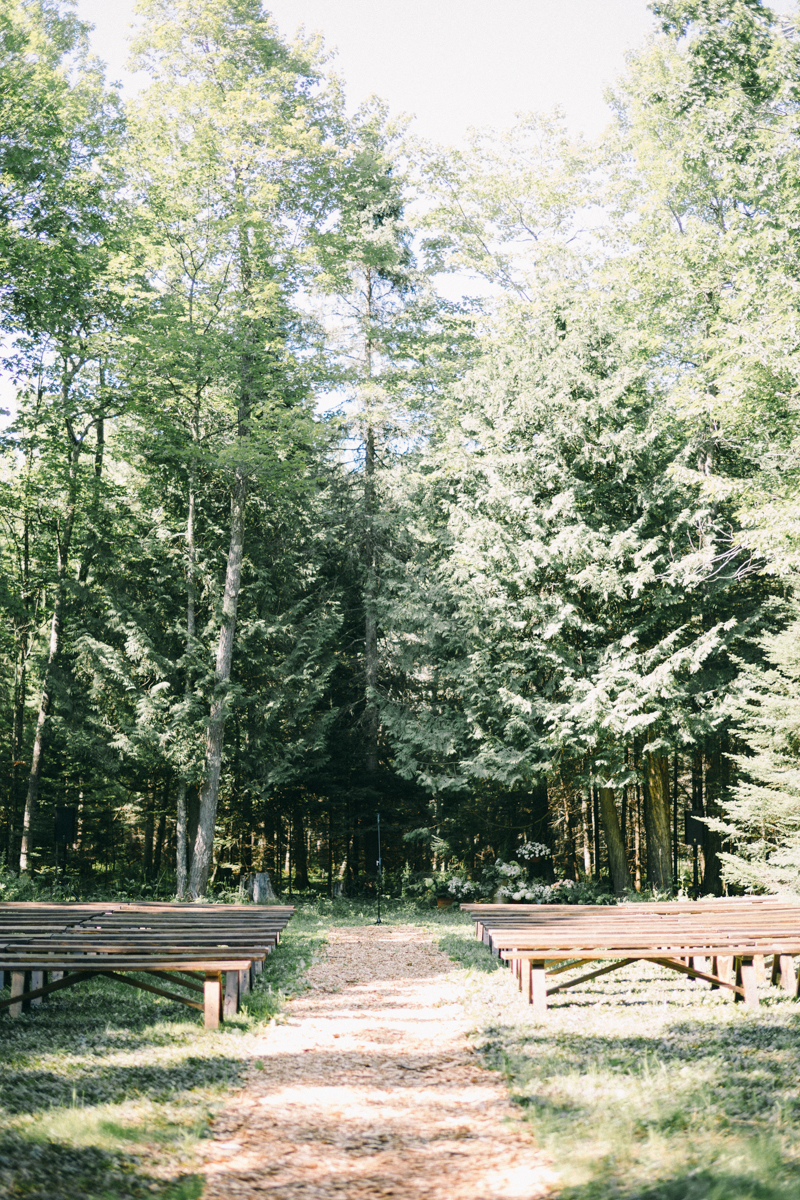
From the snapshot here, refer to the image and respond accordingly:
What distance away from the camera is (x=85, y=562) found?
18000 mm

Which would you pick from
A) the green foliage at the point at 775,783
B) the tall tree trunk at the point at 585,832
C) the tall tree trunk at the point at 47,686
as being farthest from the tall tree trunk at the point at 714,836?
the tall tree trunk at the point at 47,686

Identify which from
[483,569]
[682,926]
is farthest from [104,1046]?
[483,569]

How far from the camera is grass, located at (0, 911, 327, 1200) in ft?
11.3

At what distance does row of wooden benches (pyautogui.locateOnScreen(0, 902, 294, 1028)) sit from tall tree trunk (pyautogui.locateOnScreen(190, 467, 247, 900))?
7207mm

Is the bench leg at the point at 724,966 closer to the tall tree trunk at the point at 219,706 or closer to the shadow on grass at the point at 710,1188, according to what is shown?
the shadow on grass at the point at 710,1188

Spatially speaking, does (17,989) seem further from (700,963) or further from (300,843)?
(300,843)

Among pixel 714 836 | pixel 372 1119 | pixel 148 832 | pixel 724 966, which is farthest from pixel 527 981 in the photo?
pixel 148 832

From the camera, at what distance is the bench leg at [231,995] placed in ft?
21.4

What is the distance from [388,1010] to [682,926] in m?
2.68

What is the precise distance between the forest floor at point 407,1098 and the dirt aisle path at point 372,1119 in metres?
0.02

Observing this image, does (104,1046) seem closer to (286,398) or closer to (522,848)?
(522,848)

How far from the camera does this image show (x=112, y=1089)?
15.4ft

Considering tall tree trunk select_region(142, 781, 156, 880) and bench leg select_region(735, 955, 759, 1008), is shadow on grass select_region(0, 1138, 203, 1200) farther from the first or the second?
tall tree trunk select_region(142, 781, 156, 880)

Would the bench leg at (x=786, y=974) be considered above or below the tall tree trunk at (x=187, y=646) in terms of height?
below
